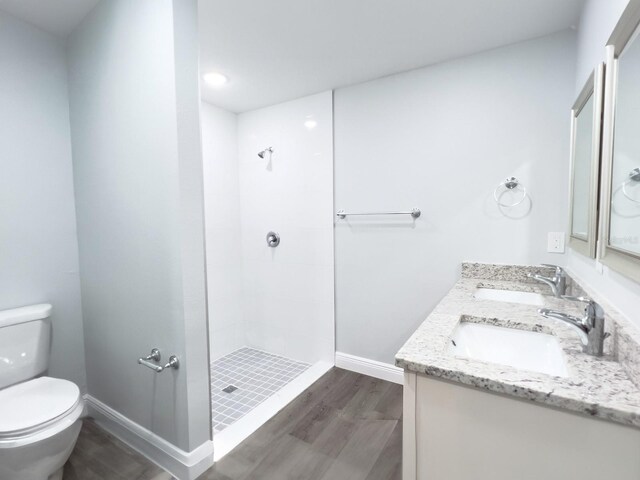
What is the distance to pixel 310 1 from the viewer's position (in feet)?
4.71

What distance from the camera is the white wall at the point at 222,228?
2674 millimetres

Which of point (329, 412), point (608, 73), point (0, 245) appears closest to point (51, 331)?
point (0, 245)

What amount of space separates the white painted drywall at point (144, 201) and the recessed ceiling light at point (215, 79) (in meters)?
0.67

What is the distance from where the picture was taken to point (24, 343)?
5.14ft

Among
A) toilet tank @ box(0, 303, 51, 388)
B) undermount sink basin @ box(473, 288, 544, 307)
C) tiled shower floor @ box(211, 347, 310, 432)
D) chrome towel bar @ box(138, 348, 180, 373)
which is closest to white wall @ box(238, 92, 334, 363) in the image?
tiled shower floor @ box(211, 347, 310, 432)

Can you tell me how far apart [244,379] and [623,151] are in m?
2.55

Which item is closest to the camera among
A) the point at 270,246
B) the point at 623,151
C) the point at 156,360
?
the point at 623,151

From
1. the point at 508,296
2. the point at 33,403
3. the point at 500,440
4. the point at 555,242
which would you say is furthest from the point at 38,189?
the point at 555,242

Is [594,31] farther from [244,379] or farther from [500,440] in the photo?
[244,379]

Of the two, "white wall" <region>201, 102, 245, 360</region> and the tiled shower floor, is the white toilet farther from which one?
"white wall" <region>201, 102, 245, 360</region>

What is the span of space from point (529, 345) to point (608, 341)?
0.25m

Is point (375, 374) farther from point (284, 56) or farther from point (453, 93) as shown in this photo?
point (284, 56)

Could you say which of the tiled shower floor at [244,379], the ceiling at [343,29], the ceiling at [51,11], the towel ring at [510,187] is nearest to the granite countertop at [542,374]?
the towel ring at [510,187]

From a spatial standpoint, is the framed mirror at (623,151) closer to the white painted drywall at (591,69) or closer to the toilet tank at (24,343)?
the white painted drywall at (591,69)
